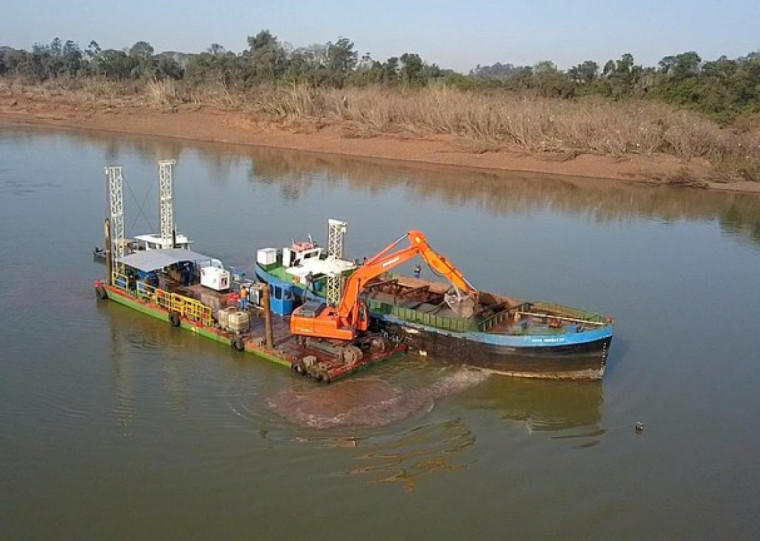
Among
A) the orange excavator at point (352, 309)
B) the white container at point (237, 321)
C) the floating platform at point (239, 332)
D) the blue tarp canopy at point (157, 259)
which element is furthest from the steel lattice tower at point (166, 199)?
the orange excavator at point (352, 309)

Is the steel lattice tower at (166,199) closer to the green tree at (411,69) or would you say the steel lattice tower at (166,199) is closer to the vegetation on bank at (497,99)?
the vegetation on bank at (497,99)

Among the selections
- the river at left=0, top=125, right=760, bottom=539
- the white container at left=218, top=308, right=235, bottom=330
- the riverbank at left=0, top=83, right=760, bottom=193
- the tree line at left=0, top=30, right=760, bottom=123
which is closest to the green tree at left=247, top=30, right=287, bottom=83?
the tree line at left=0, top=30, right=760, bottom=123

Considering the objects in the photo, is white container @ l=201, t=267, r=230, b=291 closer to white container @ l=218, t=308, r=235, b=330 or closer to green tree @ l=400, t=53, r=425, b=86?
white container @ l=218, t=308, r=235, b=330

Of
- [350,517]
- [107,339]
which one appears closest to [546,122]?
[107,339]

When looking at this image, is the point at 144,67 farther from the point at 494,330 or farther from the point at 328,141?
the point at 494,330

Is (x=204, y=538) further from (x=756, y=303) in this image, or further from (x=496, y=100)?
(x=496, y=100)

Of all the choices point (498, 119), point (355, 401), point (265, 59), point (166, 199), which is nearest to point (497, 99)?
point (498, 119)
